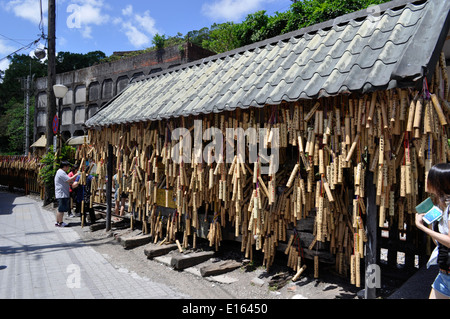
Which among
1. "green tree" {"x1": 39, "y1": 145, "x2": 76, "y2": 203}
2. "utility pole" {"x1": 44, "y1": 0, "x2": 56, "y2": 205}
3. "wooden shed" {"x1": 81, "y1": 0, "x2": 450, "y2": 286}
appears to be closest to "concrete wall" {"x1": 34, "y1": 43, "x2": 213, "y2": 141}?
"utility pole" {"x1": 44, "y1": 0, "x2": 56, "y2": 205}

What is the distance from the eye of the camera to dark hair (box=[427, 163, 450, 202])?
274 centimetres

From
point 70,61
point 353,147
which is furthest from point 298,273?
point 70,61

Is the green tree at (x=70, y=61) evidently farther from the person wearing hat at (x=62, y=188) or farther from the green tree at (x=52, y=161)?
the person wearing hat at (x=62, y=188)

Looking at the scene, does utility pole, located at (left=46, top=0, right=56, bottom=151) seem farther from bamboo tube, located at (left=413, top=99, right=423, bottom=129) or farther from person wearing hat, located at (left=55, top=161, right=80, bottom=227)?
bamboo tube, located at (left=413, top=99, right=423, bottom=129)

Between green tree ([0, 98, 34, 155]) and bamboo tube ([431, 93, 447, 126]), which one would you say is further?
green tree ([0, 98, 34, 155])

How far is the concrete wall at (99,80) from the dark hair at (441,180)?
81.0ft

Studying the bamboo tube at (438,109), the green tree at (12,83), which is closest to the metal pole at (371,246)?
the bamboo tube at (438,109)

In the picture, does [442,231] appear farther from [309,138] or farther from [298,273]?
[298,273]

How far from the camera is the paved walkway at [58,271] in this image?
496 cm

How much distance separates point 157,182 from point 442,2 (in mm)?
6039

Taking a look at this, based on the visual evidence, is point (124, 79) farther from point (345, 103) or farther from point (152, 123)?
point (345, 103)

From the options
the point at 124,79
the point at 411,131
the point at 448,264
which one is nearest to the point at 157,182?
the point at 411,131

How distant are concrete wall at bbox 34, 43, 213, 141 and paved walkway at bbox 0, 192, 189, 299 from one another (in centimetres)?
2000

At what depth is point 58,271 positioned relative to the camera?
591 cm
